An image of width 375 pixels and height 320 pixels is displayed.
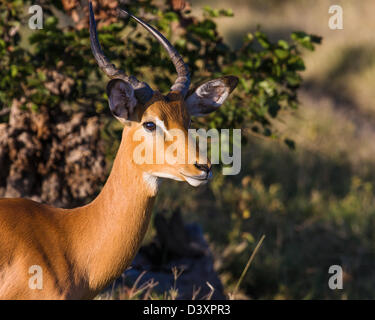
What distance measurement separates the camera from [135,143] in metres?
3.95

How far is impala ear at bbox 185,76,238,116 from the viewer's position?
4.39m

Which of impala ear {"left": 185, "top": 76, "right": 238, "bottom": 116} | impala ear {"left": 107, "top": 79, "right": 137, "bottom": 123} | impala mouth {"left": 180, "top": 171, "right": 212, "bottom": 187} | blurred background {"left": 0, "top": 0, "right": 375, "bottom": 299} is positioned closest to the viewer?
impala mouth {"left": 180, "top": 171, "right": 212, "bottom": 187}

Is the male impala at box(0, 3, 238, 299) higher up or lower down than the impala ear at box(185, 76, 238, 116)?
lower down

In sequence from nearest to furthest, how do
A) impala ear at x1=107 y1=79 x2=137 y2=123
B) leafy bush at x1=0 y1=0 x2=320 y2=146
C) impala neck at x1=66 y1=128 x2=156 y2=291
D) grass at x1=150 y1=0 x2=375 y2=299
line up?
impala ear at x1=107 y1=79 x2=137 y2=123 < impala neck at x1=66 y1=128 x2=156 y2=291 < leafy bush at x1=0 y1=0 x2=320 y2=146 < grass at x1=150 y1=0 x2=375 y2=299

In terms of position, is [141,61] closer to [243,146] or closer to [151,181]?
[243,146]

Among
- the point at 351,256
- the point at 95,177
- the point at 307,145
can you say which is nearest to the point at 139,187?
the point at 95,177

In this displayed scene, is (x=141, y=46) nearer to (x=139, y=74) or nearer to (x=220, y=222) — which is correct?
(x=139, y=74)

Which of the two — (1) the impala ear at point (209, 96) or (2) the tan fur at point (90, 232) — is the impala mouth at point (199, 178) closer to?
(2) the tan fur at point (90, 232)

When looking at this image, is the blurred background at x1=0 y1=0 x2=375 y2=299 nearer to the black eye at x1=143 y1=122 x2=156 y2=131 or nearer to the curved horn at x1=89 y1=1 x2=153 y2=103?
the curved horn at x1=89 y1=1 x2=153 y2=103

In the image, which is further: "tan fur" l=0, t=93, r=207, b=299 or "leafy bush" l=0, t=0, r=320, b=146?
"leafy bush" l=0, t=0, r=320, b=146

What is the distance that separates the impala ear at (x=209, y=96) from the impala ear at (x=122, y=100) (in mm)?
558

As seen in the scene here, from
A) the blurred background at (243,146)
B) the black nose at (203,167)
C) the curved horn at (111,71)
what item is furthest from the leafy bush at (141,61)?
the black nose at (203,167)

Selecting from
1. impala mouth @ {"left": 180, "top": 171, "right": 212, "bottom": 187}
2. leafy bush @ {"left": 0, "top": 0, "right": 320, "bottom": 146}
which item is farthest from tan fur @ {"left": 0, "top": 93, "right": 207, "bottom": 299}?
leafy bush @ {"left": 0, "top": 0, "right": 320, "bottom": 146}

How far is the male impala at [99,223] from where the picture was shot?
3.84 m
